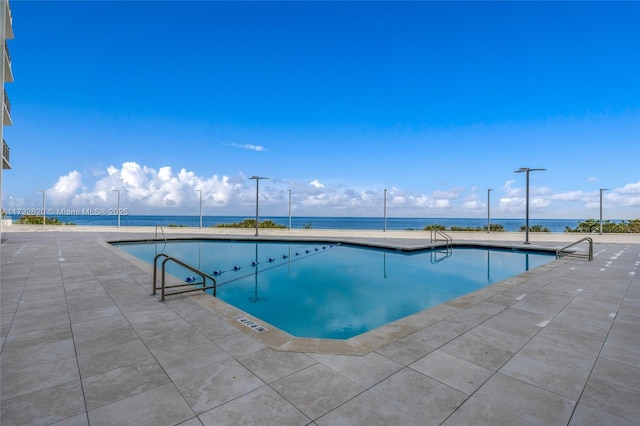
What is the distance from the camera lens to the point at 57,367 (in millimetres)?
2674

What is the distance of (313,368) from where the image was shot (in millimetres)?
2713

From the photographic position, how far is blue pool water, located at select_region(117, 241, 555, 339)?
18.7 feet

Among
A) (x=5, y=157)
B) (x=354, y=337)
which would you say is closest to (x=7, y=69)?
(x=5, y=157)

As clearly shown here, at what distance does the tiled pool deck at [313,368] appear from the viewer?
206 centimetres

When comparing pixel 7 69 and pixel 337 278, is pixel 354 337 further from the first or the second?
pixel 7 69

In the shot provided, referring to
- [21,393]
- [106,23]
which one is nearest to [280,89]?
[106,23]

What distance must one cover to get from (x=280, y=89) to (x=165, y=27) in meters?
8.32

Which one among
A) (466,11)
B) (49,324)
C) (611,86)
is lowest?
(49,324)

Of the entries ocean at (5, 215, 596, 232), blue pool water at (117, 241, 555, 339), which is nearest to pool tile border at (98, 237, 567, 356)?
blue pool water at (117, 241, 555, 339)

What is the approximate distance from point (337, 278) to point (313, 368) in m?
6.08

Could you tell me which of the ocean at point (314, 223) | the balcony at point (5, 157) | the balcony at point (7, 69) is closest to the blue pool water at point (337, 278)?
the balcony at point (5, 157)

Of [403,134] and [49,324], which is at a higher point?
[403,134]

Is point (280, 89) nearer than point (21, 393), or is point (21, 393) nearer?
point (21, 393)

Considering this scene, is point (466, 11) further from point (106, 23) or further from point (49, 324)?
point (49, 324)
